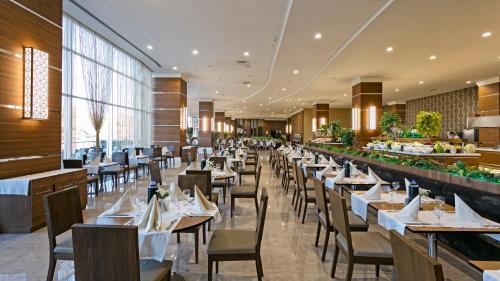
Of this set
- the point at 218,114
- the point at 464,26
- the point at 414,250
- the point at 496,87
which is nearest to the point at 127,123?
the point at 464,26

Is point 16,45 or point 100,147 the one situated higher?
point 16,45

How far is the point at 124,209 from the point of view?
279cm

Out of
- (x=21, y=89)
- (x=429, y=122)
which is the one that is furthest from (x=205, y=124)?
(x=21, y=89)

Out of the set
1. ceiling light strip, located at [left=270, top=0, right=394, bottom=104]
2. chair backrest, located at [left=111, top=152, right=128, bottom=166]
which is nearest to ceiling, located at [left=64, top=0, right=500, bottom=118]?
ceiling light strip, located at [left=270, top=0, right=394, bottom=104]

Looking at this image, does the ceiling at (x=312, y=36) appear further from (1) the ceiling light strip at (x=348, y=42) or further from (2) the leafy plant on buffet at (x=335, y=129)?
(2) the leafy plant on buffet at (x=335, y=129)

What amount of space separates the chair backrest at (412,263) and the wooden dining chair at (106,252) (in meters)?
1.43

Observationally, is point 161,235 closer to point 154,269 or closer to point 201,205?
point 154,269

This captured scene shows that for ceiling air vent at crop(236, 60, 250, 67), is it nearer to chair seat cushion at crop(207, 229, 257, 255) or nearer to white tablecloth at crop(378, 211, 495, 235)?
chair seat cushion at crop(207, 229, 257, 255)

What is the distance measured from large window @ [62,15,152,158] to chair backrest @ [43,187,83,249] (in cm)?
564

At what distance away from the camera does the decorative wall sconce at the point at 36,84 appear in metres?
4.79

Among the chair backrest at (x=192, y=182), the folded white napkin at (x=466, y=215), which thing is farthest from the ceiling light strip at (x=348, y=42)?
the chair backrest at (x=192, y=182)

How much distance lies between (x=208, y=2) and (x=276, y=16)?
153cm

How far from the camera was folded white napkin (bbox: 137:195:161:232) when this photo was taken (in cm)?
229

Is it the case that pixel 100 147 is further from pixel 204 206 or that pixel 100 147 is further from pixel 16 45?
pixel 204 206
